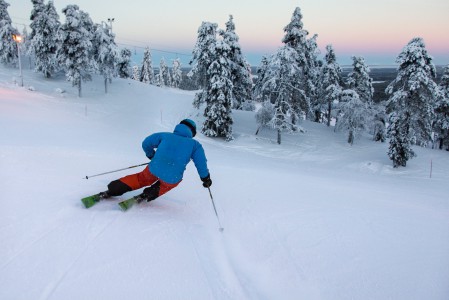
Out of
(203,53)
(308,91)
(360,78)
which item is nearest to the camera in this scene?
(203,53)

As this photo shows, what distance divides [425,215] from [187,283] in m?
4.78

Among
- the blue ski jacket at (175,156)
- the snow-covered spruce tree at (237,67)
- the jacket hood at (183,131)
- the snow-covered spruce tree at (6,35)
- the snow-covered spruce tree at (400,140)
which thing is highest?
the snow-covered spruce tree at (6,35)

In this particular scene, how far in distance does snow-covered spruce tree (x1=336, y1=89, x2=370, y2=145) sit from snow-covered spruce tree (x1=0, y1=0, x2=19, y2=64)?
45641mm

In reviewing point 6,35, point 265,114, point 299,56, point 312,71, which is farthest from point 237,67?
point 6,35

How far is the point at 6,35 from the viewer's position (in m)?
42.0

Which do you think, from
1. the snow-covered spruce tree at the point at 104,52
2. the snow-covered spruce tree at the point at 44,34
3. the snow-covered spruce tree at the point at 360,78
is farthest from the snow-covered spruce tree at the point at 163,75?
the snow-covered spruce tree at the point at 360,78

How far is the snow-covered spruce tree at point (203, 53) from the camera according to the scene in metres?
28.6

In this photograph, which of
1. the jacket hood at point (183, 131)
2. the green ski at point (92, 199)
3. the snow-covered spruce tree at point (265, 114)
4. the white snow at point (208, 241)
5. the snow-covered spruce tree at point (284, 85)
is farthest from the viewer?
the snow-covered spruce tree at point (265, 114)

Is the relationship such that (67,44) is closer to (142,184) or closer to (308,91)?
(308,91)

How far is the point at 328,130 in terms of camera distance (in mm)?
39312

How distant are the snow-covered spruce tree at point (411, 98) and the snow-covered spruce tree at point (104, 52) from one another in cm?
3453

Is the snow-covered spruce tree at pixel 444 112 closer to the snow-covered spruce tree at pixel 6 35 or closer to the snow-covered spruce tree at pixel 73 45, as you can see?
the snow-covered spruce tree at pixel 73 45

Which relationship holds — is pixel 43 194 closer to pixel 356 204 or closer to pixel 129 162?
pixel 129 162

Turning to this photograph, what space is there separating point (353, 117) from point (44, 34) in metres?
40.2
